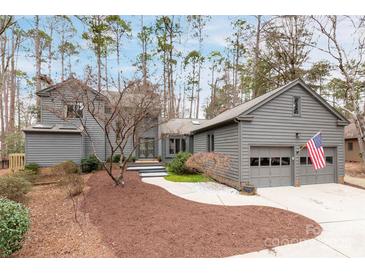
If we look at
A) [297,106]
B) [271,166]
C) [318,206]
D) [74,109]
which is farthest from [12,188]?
[297,106]

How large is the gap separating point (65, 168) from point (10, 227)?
9.20 meters

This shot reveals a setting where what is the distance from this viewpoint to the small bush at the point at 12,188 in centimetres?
582

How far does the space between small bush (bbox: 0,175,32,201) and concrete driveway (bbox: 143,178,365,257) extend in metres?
5.22

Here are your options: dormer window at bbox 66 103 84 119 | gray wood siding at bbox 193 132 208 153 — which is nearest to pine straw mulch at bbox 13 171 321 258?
dormer window at bbox 66 103 84 119

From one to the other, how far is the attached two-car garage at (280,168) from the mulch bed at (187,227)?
3603 millimetres

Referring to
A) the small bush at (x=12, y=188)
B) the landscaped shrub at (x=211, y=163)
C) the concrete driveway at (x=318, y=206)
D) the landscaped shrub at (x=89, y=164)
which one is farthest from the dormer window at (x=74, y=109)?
the landscaped shrub at (x=211, y=163)

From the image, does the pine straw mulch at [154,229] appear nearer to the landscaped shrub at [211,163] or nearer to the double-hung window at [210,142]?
the landscaped shrub at [211,163]

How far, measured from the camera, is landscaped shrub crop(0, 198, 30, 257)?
3.30 m

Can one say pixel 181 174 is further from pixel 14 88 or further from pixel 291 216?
pixel 14 88

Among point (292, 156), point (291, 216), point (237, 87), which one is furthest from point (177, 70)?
point (291, 216)

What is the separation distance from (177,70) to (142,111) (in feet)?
35.9

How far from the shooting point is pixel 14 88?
18547mm

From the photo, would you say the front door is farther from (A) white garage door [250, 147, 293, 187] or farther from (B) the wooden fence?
(A) white garage door [250, 147, 293, 187]
